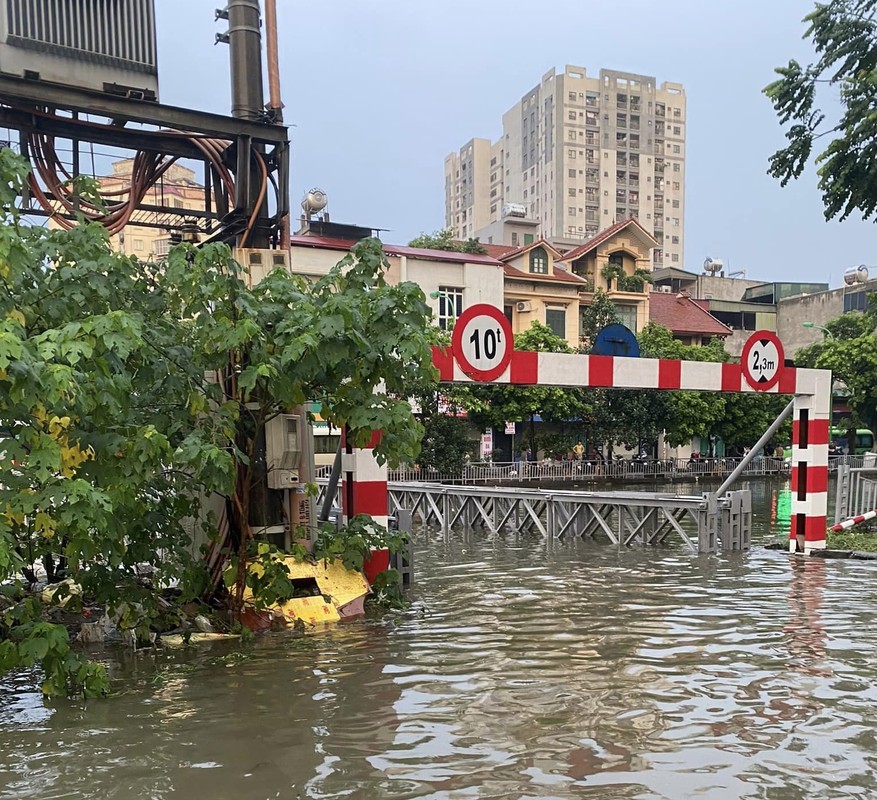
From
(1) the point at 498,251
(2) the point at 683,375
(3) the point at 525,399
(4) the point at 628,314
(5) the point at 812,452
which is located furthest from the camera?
(4) the point at 628,314

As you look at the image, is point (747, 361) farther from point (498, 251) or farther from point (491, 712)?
point (498, 251)

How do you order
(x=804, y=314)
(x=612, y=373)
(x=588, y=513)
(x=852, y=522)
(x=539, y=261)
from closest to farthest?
Result: (x=612, y=373), (x=852, y=522), (x=588, y=513), (x=539, y=261), (x=804, y=314)

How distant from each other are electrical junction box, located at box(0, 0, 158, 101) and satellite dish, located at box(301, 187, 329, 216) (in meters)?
32.1

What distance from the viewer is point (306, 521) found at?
32.4 feet

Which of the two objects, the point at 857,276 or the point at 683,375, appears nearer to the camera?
the point at 683,375

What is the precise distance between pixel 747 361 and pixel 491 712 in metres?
9.49

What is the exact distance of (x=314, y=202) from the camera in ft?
136

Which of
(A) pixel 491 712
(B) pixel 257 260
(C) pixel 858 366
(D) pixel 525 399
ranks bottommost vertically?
(D) pixel 525 399

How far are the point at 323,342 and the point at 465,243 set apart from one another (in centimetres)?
4063

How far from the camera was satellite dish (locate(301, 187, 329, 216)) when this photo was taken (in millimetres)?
41375

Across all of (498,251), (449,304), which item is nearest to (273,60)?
(449,304)

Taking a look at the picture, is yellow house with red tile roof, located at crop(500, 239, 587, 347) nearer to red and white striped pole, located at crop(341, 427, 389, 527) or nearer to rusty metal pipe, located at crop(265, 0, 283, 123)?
rusty metal pipe, located at crop(265, 0, 283, 123)

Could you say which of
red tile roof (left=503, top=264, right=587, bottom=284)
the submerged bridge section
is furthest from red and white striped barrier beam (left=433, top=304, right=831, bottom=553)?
red tile roof (left=503, top=264, right=587, bottom=284)

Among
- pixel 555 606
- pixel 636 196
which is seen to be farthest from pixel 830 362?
pixel 636 196
